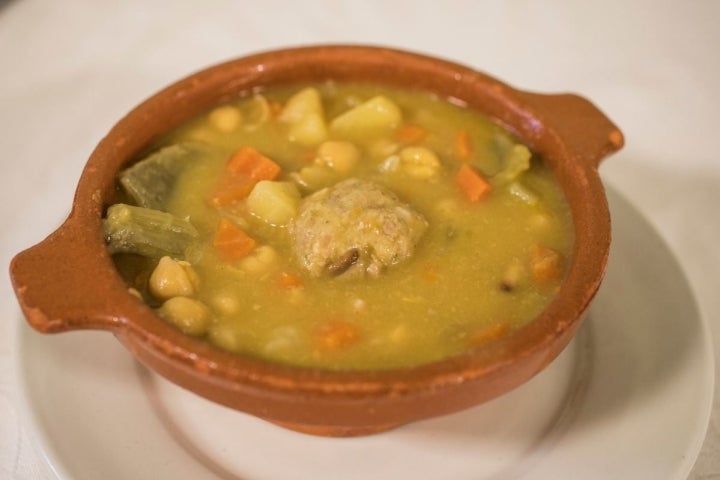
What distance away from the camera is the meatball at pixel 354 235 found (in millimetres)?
2125

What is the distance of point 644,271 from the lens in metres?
2.41

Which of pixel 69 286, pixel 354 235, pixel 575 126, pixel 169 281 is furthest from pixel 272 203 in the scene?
pixel 575 126

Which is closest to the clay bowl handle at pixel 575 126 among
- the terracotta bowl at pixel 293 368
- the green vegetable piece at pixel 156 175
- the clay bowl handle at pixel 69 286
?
the terracotta bowl at pixel 293 368

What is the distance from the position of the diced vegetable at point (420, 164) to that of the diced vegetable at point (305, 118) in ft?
0.92

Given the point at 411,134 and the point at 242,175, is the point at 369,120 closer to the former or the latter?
the point at 411,134

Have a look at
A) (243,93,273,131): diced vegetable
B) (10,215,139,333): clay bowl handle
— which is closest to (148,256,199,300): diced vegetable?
(10,215,139,333): clay bowl handle

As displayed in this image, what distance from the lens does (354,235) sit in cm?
214

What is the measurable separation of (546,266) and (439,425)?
0.49 metres

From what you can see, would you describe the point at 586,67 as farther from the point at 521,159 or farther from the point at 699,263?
the point at 521,159

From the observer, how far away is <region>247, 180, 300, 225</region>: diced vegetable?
228cm

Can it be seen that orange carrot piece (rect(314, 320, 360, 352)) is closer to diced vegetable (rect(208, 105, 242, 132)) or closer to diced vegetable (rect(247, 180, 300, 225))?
diced vegetable (rect(247, 180, 300, 225))

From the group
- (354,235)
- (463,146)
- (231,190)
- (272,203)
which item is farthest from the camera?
(463,146)

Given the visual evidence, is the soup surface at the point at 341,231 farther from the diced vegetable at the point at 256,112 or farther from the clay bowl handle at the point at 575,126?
the clay bowl handle at the point at 575,126

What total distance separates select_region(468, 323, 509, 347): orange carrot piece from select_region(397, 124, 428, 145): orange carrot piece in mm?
786
